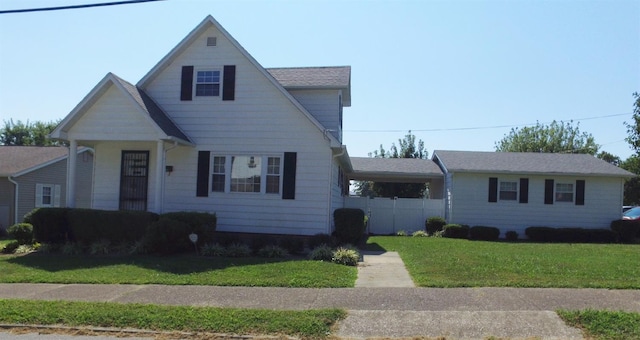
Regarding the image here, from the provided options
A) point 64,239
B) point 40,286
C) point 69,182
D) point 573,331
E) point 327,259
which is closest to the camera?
point 573,331

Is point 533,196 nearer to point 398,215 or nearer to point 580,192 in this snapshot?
point 580,192

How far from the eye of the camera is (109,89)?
15.0 m

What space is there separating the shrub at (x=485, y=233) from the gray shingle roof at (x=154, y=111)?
13.4m

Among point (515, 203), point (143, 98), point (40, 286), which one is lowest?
point (40, 286)

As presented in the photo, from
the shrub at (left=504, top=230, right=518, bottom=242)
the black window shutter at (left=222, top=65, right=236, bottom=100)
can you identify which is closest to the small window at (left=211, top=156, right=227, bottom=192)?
the black window shutter at (left=222, top=65, right=236, bottom=100)

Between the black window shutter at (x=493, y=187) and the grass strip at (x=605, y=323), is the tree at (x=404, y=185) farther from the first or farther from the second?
the grass strip at (x=605, y=323)

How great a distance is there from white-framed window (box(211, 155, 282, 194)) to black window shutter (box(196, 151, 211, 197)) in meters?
0.20

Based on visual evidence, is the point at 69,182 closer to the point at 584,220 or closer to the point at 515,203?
the point at 515,203

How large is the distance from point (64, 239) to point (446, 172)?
17.5m

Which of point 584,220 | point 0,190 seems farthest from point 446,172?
point 0,190

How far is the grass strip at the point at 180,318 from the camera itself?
A: 6.88m

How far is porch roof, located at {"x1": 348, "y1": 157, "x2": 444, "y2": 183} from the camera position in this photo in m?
25.8

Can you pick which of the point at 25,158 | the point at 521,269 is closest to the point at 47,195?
the point at 25,158

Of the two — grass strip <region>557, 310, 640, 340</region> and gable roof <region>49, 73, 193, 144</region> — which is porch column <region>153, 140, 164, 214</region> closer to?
gable roof <region>49, 73, 193, 144</region>
